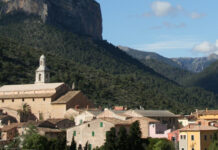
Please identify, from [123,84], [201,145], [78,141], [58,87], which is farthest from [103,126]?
[123,84]

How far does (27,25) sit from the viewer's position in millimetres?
194750

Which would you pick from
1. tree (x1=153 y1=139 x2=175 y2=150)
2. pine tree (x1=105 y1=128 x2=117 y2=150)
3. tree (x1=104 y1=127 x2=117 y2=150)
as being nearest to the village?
tree (x1=153 y1=139 x2=175 y2=150)

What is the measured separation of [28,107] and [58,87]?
571cm

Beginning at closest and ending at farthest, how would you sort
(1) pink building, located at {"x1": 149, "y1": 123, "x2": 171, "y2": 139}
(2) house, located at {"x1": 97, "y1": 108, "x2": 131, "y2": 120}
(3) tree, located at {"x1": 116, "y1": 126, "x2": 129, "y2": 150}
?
(3) tree, located at {"x1": 116, "y1": 126, "x2": 129, "y2": 150}
(1) pink building, located at {"x1": 149, "y1": 123, "x2": 171, "y2": 139}
(2) house, located at {"x1": 97, "y1": 108, "x2": 131, "y2": 120}

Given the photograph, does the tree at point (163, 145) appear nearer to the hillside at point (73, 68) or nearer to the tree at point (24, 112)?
the tree at point (24, 112)

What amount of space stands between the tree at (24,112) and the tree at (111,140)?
2530cm

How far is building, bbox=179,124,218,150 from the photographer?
232ft

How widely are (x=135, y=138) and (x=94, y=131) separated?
7.08 meters

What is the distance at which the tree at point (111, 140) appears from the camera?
64.7m

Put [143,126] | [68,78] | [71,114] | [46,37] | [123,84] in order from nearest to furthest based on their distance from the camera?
[143,126]
[71,114]
[68,78]
[123,84]
[46,37]

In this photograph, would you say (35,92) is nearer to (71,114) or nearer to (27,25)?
(71,114)

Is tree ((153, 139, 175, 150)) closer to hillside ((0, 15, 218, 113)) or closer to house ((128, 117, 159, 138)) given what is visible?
house ((128, 117, 159, 138))

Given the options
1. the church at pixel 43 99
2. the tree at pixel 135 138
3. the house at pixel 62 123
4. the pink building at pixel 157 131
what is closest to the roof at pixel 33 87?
the church at pixel 43 99

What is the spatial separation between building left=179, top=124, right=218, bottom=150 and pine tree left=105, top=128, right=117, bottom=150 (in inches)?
408
